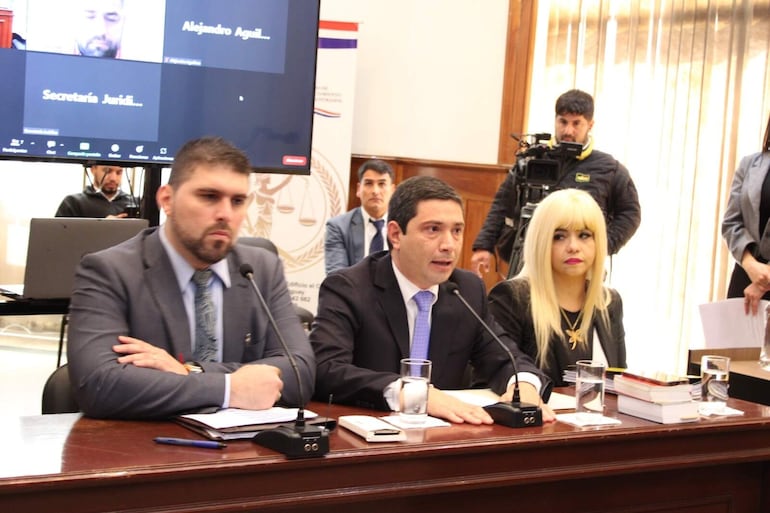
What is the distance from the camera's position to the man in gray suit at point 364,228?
5617 millimetres

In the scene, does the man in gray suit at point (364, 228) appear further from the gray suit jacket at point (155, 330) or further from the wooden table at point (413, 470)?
the wooden table at point (413, 470)

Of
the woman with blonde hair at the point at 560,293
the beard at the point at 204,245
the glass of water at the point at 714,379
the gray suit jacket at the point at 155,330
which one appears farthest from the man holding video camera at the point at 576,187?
the beard at the point at 204,245

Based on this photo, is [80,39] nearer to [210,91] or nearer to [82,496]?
[210,91]

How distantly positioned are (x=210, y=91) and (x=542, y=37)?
3.31 m

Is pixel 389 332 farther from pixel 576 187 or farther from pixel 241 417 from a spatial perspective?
pixel 576 187

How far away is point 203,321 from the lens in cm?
246

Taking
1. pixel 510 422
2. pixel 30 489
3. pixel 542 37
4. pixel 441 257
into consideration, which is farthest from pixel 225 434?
pixel 542 37

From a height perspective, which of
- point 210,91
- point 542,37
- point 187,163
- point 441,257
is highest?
point 542,37

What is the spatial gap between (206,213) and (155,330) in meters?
0.30

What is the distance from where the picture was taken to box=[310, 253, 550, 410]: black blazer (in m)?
2.77

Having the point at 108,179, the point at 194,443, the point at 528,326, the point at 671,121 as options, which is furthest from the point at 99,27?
the point at 671,121

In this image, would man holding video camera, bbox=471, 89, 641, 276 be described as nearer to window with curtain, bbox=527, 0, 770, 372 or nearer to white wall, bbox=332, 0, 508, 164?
window with curtain, bbox=527, 0, 770, 372

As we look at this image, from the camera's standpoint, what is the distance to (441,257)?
2.81 metres

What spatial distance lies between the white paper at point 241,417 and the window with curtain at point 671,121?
179 inches
